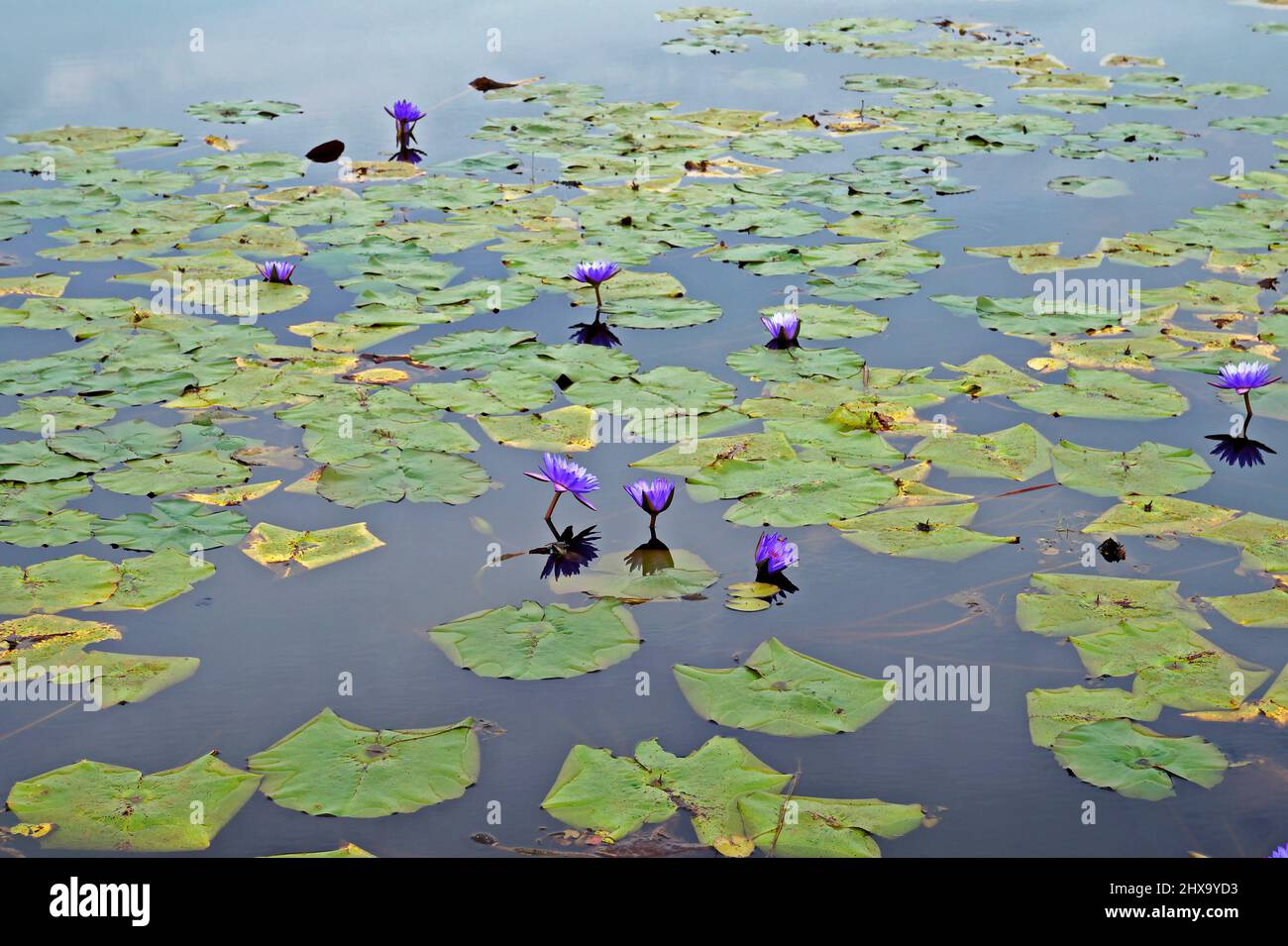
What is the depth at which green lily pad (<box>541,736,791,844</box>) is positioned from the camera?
2.52 metres

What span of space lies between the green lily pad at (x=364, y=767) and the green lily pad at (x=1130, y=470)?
209 cm

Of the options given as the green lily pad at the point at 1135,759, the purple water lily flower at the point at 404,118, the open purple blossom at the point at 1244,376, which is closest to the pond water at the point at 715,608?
the green lily pad at the point at 1135,759

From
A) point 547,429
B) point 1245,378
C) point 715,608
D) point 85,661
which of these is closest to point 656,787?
point 715,608

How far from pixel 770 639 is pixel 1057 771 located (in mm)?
752

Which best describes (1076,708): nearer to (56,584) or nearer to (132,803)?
(132,803)

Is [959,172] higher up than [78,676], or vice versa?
[959,172]

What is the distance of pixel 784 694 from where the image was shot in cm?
289

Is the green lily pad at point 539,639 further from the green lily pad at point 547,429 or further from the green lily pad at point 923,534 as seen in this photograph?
the green lily pad at point 547,429

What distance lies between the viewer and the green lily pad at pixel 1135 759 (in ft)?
8.57

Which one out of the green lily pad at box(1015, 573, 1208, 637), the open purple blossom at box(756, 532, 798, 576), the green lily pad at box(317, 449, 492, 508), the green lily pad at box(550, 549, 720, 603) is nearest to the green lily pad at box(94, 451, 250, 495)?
the green lily pad at box(317, 449, 492, 508)

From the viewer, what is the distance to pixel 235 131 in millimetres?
7867
